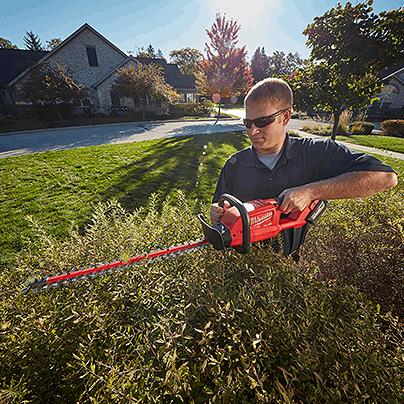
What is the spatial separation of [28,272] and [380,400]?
1.97 meters

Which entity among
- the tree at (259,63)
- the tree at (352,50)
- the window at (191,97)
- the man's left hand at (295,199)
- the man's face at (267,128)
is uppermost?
the tree at (259,63)

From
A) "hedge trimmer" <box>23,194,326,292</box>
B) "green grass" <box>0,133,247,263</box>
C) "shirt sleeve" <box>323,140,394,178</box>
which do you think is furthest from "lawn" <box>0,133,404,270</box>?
"shirt sleeve" <box>323,140,394,178</box>

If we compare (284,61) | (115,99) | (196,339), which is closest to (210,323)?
(196,339)

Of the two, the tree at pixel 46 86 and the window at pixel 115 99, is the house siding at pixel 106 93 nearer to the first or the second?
the window at pixel 115 99

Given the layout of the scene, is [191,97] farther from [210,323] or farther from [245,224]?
[210,323]

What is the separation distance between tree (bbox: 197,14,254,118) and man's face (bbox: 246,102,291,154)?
1101 inches

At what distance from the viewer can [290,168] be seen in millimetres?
1971

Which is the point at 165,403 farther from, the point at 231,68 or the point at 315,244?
the point at 231,68

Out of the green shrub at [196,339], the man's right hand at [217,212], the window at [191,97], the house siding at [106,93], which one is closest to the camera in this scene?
the green shrub at [196,339]

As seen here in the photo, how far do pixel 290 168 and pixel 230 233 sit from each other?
93cm

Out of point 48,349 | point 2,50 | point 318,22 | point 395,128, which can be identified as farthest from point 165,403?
point 2,50

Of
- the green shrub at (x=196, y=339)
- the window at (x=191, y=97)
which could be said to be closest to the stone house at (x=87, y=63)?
the window at (x=191, y=97)

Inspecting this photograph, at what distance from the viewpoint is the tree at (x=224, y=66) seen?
83.1 feet

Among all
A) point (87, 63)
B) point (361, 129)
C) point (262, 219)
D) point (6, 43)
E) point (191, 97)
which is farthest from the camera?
point (6, 43)
